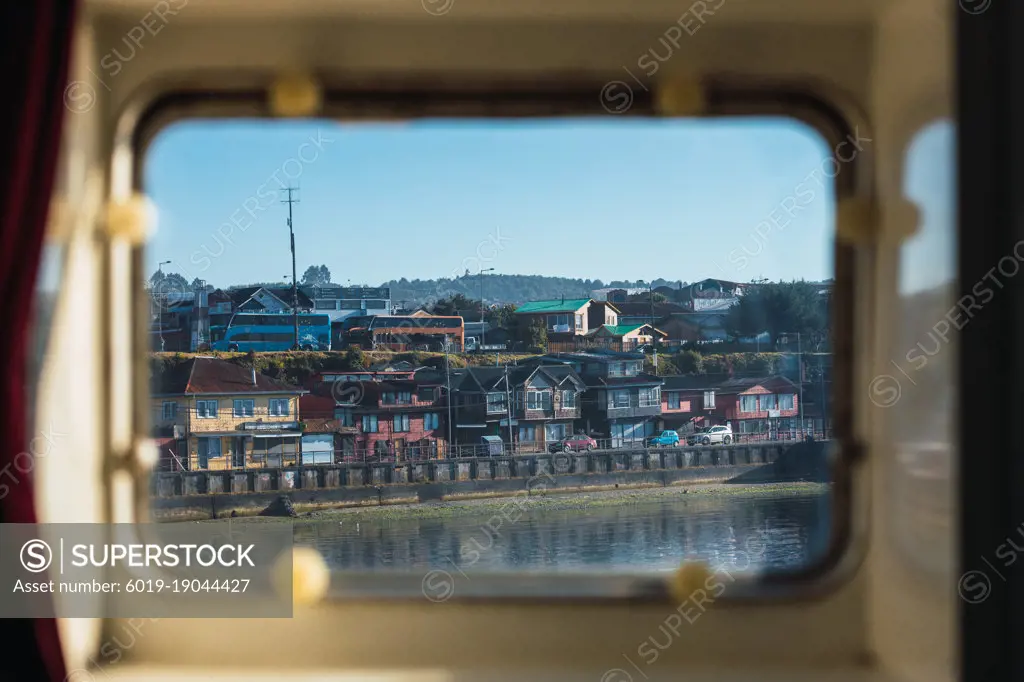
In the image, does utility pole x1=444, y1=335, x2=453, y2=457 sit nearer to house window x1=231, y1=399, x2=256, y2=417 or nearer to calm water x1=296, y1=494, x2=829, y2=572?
calm water x1=296, y1=494, x2=829, y2=572

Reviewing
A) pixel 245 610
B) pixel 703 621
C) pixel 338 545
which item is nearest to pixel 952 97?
pixel 703 621

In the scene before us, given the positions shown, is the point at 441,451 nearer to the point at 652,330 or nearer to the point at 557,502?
the point at 557,502

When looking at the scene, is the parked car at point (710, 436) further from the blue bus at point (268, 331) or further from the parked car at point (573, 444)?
the blue bus at point (268, 331)

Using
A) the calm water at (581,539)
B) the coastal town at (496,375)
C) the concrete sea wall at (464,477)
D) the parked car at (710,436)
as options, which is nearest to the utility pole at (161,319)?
the coastal town at (496,375)

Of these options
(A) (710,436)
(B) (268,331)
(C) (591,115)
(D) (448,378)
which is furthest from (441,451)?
(C) (591,115)

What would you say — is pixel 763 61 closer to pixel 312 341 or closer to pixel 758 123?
pixel 758 123
